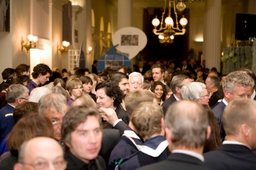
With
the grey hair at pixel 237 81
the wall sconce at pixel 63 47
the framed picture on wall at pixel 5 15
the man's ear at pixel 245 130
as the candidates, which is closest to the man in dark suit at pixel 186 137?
the man's ear at pixel 245 130

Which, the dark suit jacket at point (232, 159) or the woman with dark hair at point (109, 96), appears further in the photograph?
the woman with dark hair at point (109, 96)

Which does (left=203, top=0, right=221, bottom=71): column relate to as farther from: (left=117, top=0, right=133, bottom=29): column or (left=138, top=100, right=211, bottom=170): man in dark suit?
(left=138, top=100, right=211, bottom=170): man in dark suit

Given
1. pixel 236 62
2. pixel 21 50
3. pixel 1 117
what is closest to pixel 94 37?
pixel 21 50

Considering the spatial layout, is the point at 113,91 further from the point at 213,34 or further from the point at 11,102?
the point at 213,34

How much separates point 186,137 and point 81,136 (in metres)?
0.86

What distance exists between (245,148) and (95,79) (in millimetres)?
7461

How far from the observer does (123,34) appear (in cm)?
1677

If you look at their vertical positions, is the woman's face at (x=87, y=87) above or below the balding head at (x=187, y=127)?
below

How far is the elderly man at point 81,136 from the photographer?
157 inches

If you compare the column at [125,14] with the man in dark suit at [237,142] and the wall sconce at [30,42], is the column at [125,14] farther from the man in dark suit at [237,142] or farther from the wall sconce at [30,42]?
the man in dark suit at [237,142]

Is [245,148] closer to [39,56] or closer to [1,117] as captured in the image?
[1,117]

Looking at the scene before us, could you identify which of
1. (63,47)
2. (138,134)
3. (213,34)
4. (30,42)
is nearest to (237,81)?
(138,134)

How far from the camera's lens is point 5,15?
1714 cm

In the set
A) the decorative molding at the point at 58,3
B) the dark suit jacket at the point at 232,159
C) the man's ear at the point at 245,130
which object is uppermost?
the decorative molding at the point at 58,3
